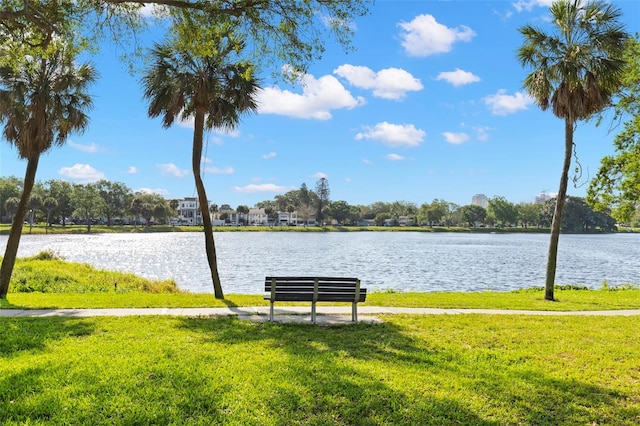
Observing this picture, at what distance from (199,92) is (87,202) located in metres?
102

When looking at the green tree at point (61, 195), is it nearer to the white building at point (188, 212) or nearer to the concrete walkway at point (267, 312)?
the white building at point (188, 212)

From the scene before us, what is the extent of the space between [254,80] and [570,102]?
1053cm

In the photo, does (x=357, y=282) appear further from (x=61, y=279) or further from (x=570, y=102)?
(x=61, y=279)

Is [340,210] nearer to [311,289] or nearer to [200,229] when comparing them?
[200,229]

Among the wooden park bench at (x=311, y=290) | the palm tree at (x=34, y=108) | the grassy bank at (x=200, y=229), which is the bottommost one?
the grassy bank at (x=200, y=229)

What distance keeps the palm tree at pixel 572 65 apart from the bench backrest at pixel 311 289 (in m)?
10.1

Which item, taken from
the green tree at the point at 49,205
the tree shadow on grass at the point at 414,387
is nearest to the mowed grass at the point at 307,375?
the tree shadow on grass at the point at 414,387

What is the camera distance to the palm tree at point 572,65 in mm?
14562

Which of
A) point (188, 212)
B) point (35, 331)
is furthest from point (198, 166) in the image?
point (188, 212)

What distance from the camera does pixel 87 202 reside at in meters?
103

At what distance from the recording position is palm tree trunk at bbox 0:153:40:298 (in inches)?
533

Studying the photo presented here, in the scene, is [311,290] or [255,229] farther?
[255,229]

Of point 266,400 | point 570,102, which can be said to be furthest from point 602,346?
point 570,102

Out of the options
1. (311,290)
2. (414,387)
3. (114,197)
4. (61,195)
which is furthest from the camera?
(114,197)
